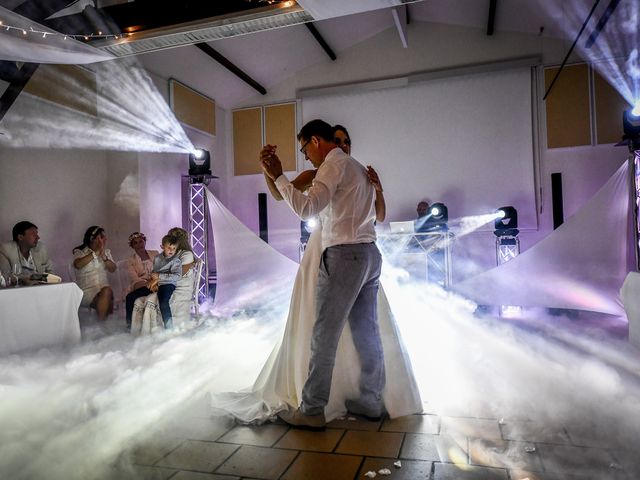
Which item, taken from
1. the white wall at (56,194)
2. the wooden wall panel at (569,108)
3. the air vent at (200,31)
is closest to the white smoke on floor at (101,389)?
the white wall at (56,194)

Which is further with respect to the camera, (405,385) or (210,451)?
(405,385)

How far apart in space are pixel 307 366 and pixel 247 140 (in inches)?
270

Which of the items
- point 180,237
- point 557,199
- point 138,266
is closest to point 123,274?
point 138,266

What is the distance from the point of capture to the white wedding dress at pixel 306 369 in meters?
2.25

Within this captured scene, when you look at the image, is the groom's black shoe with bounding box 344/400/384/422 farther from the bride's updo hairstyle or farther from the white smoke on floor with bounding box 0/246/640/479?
the bride's updo hairstyle

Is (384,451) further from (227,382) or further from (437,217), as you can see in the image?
(437,217)

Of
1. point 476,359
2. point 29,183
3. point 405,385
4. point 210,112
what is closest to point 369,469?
point 405,385

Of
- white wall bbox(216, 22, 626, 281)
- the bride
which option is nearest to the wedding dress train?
the bride

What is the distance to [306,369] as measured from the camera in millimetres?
2258

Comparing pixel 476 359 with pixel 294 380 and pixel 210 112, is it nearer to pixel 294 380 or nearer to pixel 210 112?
pixel 294 380

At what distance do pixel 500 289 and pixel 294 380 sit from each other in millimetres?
3906

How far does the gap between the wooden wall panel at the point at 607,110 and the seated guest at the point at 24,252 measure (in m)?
7.38

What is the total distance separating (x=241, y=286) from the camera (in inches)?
241

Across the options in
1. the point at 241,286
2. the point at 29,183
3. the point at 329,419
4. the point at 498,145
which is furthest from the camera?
the point at 498,145
